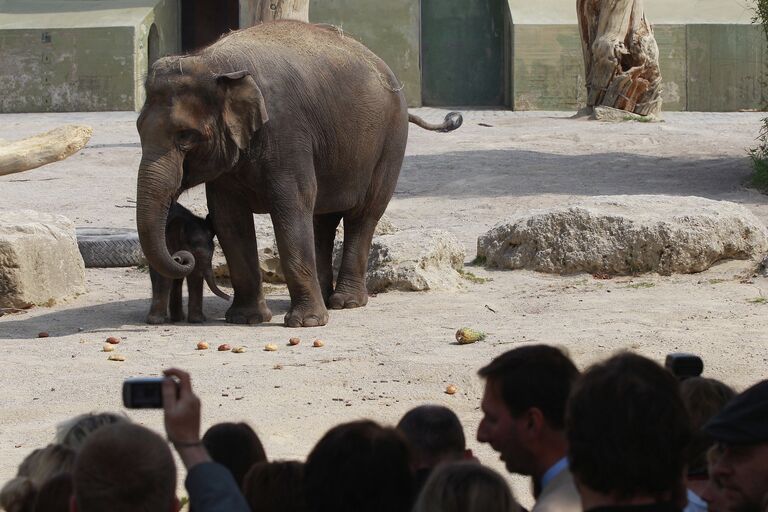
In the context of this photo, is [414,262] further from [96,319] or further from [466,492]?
[466,492]

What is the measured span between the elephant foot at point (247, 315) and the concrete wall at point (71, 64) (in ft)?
53.9

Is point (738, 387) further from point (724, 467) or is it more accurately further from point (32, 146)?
point (32, 146)

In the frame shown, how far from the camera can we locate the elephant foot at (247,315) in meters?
9.41

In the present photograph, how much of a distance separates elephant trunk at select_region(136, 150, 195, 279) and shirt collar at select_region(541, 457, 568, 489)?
17.7 ft

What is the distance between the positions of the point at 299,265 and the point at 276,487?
5915 mm

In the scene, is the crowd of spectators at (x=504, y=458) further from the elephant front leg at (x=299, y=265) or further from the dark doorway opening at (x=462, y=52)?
the dark doorway opening at (x=462, y=52)

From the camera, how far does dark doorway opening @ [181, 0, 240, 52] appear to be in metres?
28.7

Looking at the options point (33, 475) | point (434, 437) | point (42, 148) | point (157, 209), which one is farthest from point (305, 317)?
point (33, 475)

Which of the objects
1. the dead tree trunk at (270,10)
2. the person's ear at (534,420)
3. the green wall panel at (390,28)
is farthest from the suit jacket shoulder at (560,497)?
the green wall panel at (390,28)

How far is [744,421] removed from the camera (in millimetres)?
2979

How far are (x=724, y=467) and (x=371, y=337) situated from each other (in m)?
5.65

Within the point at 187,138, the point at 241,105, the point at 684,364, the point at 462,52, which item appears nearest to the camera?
the point at 684,364

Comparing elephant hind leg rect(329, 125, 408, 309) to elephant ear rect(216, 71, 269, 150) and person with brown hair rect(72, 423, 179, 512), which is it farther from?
person with brown hair rect(72, 423, 179, 512)

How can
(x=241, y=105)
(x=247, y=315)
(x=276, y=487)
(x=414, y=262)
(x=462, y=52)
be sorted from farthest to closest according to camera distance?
(x=462, y=52) < (x=414, y=262) < (x=247, y=315) < (x=241, y=105) < (x=276, y=487)
